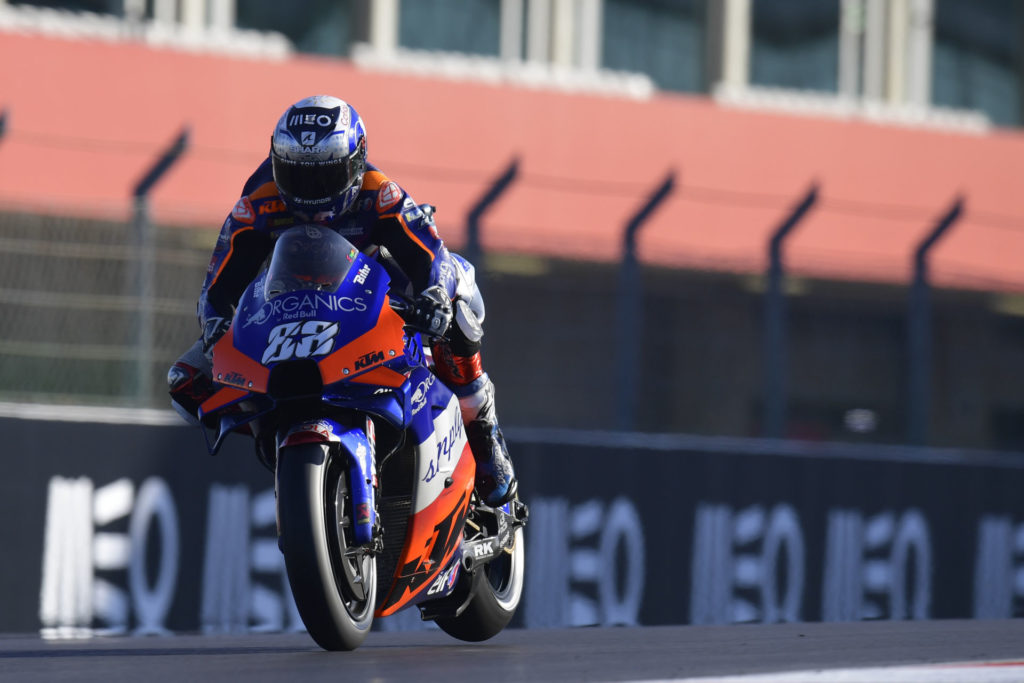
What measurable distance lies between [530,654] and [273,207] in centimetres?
161

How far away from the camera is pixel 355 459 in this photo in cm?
514

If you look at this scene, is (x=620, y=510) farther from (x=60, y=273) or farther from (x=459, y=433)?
(x=459, y=433)

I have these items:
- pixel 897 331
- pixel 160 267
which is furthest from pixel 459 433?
pixel 897 331

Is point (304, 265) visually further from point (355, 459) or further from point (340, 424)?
point (355, 459)

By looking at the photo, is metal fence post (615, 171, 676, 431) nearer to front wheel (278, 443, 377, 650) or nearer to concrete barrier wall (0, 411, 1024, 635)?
concrete barrier wall (0, 411, 1024, 635)

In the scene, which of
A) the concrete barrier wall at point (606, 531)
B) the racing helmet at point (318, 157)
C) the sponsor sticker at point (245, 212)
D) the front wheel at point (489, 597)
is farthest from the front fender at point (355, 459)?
the concrete barrier wall at point (606, 531)

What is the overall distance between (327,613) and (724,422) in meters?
6.02

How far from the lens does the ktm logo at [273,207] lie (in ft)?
18.5

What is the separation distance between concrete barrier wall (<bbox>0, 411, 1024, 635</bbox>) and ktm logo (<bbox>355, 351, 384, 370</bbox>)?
3747 millimetres

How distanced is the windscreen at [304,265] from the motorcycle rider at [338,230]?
9.8 inches

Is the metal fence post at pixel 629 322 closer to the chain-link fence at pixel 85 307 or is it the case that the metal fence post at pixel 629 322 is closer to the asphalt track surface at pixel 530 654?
the chain-link fence at pixel 85 307

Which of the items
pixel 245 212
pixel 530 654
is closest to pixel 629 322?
pixel 530 654

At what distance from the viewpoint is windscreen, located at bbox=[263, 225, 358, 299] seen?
523 centimetres

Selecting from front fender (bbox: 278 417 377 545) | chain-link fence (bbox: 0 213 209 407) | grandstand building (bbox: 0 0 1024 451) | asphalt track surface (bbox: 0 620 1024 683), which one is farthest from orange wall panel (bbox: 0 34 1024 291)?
front fender (bbox: 278 417 377 545)
